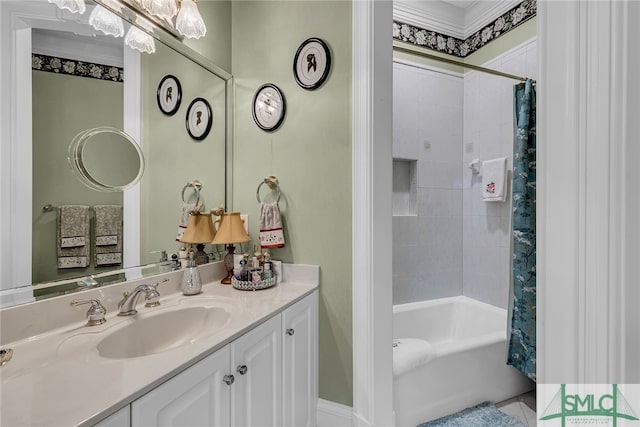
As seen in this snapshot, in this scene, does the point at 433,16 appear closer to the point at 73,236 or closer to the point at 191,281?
the point at 191,281

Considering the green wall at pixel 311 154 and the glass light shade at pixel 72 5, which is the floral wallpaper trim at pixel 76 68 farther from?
the green wall at pixel 311 154

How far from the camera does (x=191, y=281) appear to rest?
4.64 feet

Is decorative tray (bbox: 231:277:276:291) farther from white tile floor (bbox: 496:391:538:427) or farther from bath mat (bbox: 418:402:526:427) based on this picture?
white tile floor (bbox: 496:391:538:427)

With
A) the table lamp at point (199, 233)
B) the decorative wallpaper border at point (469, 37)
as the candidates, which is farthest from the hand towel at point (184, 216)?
the decorative wallpaper border at point (469, 37)

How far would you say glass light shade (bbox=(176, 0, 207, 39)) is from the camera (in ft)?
4.91

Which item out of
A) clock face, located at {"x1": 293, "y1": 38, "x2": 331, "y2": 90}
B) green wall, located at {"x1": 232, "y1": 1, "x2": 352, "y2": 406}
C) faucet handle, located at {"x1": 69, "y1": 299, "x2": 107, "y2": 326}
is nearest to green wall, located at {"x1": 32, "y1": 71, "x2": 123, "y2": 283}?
faucet handle, located at {"x1": 69, "y1": 299, "x2": 107, "y2": 326}

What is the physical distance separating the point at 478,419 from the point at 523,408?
36cm

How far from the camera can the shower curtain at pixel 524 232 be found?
1.88 meters

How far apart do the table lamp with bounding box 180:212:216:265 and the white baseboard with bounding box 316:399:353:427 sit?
3.18ft

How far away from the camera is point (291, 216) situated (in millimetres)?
1681

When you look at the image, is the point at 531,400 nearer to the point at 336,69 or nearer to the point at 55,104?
the point at 336,69

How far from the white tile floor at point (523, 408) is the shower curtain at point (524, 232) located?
0.66ft

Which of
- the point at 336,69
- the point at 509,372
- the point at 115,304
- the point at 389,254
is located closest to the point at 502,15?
the point at 336,69

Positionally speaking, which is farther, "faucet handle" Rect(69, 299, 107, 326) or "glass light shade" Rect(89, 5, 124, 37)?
"glass light shade" Rect(89, 5, 124, 37)
